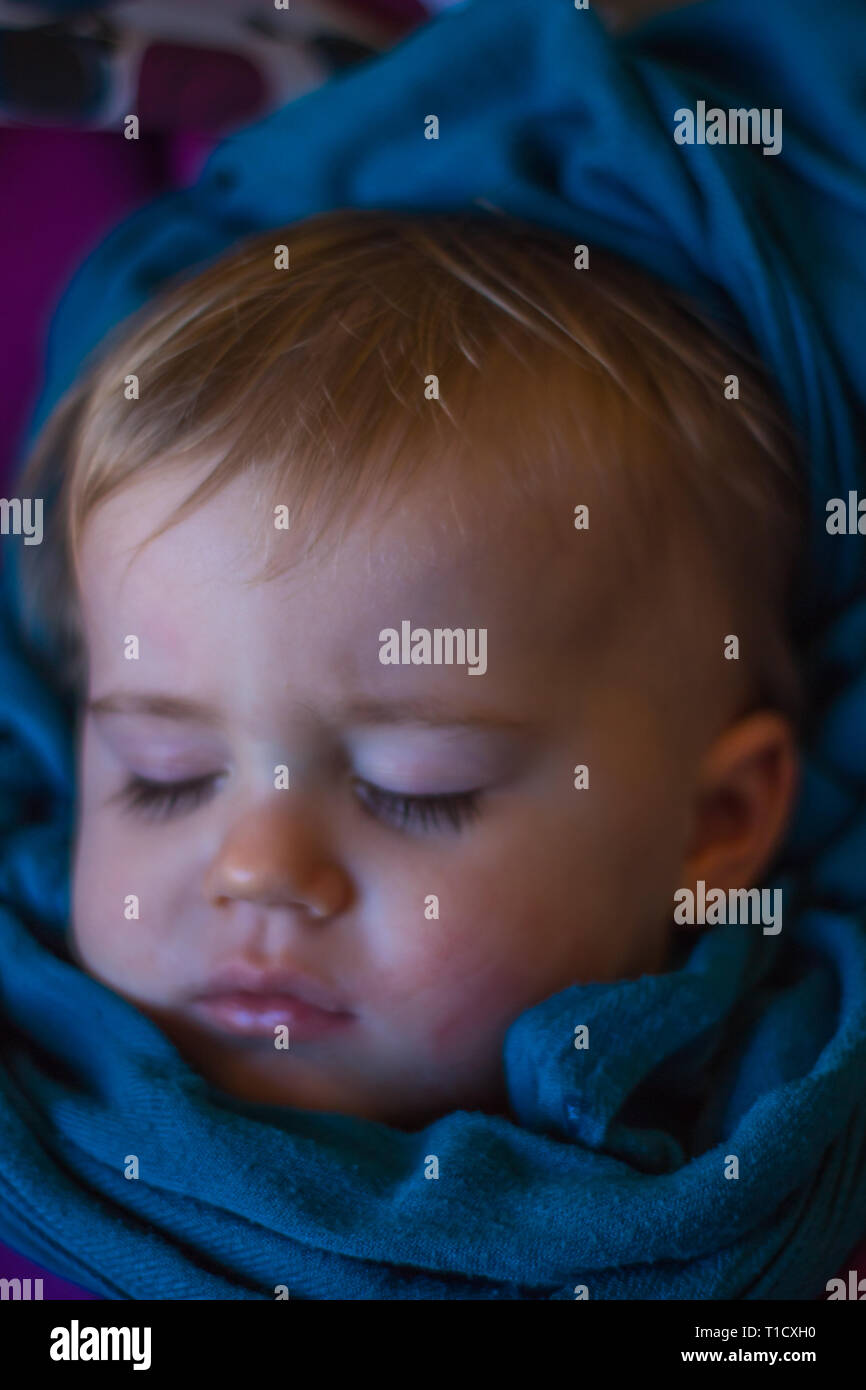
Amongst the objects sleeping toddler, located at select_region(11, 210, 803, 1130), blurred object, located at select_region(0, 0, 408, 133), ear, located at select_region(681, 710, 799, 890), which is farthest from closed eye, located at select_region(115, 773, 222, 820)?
blurred object, located at select_region(0, 0, 408, 133)

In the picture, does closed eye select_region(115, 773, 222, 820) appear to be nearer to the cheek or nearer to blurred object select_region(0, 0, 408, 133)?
the cheek

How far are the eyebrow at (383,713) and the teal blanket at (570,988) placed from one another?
0.54 ft

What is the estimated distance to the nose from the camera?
31.7 inches

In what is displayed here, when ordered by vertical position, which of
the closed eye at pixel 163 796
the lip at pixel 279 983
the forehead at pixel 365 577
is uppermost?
the forehead at pixel 365 577

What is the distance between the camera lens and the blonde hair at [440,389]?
2.76 feet

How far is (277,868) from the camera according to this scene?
2.64 ft

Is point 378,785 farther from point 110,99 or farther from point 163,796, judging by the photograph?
point 110,99

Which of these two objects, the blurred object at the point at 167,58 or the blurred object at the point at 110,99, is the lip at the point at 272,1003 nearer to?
the blurred object at the point at 110,99

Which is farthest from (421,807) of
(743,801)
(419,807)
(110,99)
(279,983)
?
(110,99)

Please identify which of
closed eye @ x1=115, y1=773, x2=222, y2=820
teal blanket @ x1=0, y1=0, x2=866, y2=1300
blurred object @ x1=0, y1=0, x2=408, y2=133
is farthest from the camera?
blurred object @ x1=0, y1=0, x2=408, y2=133

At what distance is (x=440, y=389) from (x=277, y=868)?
29 cm

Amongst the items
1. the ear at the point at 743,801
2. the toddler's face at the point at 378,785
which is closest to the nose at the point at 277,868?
the toddler's face at the point at 378,785

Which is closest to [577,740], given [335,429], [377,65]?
[335,429]

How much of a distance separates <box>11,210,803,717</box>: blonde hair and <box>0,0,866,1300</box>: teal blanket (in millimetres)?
45
